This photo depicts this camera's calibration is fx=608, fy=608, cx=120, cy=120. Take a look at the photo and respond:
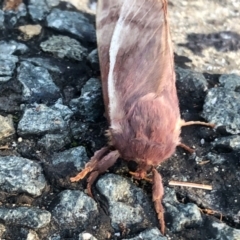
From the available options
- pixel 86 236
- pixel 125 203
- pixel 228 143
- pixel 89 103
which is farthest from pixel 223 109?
pixel 86 236

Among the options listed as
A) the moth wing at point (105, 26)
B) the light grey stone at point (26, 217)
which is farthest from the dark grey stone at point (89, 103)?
the light grey stone at point (26, 217)

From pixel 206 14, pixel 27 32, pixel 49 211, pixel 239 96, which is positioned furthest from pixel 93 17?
pixel 49 211

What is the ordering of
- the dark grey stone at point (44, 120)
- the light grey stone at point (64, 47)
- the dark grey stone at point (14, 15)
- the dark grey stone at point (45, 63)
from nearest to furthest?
the dark grey stone at point (44, 120)
the dark grey stone at point (45, 63)
the light grey stone at point (64, 47)
the dark grey stone at point (14, 15)

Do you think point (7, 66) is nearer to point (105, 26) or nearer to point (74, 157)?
point (105, 26)

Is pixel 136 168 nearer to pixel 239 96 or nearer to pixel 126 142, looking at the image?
pixel 126 142

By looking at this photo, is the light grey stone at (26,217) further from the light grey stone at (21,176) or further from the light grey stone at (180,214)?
the light grey stone at (180,214)
